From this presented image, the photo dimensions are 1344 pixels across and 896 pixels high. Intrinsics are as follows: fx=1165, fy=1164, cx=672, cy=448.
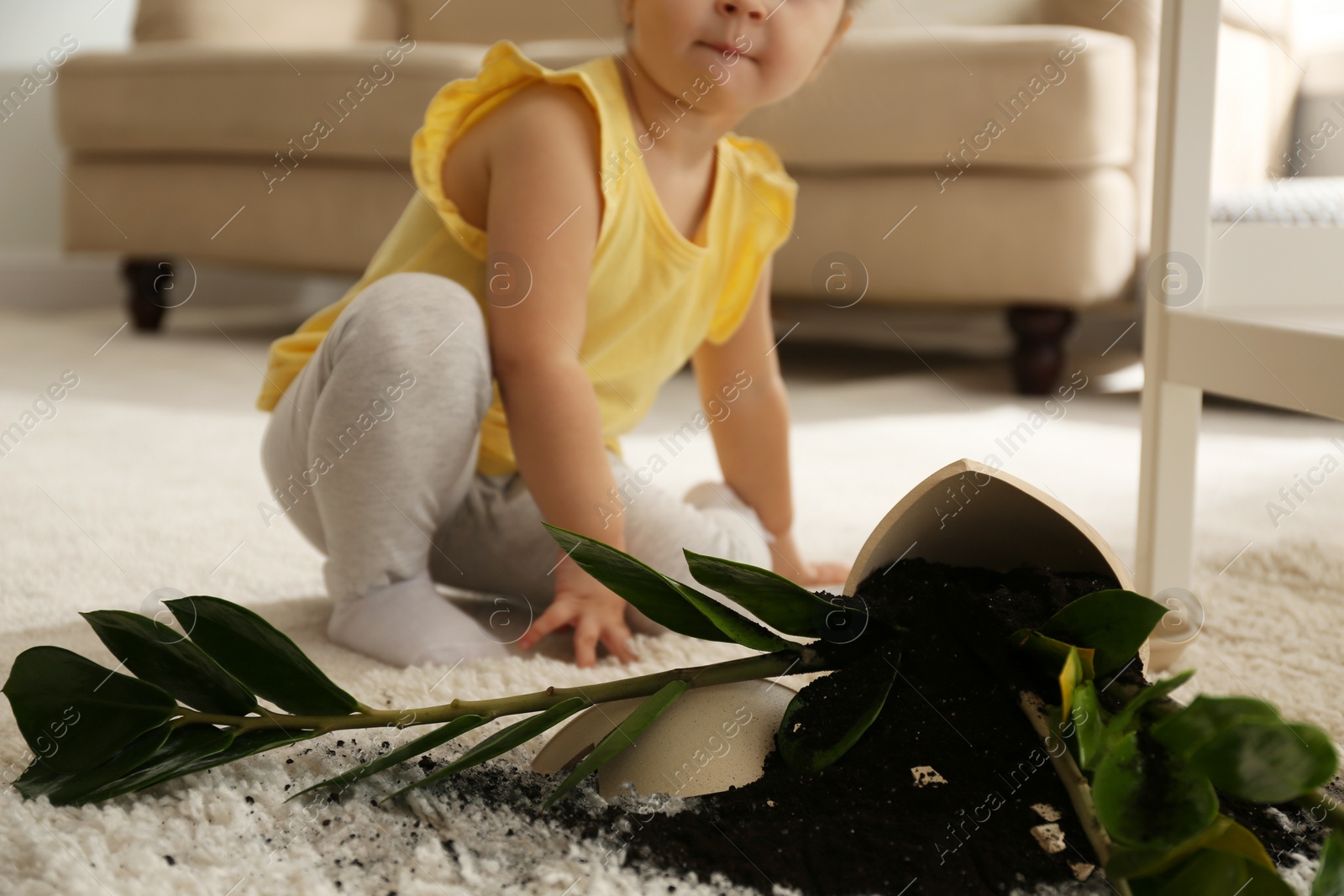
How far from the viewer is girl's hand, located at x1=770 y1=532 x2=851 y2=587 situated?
81 cm

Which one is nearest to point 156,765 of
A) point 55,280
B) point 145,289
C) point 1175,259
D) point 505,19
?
point 1175,259

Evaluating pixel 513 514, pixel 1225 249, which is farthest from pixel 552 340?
pixel 1225 249

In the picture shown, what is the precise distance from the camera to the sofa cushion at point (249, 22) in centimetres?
205

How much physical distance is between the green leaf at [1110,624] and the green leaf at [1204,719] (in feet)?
0.17

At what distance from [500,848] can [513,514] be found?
0.39 meters

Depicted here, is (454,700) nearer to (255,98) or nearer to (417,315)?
(417,315)

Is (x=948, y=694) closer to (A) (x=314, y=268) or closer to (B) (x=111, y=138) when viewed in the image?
(A) (x=314, y=268)

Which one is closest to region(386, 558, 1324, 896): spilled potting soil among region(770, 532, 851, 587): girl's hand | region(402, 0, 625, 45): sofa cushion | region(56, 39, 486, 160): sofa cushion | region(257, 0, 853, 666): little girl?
region(257, 0, 853, 666): little girl

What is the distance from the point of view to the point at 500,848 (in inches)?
15.6

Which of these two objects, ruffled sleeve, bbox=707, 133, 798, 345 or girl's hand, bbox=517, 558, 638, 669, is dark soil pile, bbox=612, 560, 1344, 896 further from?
ruffled sleeve, bbox=707, 133, 798, 345

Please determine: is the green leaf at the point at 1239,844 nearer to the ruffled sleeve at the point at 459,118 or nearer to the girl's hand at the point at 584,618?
the girl's hand at the point at 584,618

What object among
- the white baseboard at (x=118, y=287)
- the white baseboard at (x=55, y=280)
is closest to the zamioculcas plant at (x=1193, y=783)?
the white baseboard at (x=118, y=287)

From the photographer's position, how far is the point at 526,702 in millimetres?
417

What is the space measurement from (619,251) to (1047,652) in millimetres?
448
